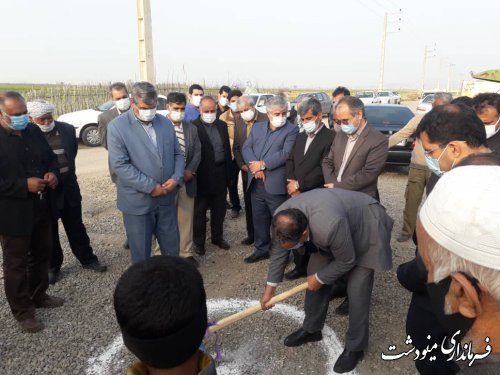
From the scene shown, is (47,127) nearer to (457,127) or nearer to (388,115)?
(457,127)

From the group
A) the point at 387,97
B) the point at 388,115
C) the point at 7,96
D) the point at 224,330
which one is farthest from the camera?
the point at 387,97

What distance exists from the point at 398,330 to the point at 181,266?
8.84 ft

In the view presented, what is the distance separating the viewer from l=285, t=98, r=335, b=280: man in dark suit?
388 centimetres

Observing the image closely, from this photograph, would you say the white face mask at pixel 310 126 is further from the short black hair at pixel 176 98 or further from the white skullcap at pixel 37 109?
the white skullcap at pixel 37 109

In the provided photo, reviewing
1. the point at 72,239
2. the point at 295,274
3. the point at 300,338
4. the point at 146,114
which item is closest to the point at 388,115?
the point at 295,274

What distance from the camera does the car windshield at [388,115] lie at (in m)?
8.73

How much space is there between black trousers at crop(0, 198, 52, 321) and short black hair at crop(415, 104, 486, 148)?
3.05m

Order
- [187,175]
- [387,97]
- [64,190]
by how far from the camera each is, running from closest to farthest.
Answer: [64,190], [187,175], [387,97]

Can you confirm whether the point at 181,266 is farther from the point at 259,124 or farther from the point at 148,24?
the point at 148,24

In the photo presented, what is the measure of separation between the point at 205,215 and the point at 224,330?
1802mm

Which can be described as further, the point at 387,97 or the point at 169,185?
the point at 387,97

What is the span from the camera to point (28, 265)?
128 inches

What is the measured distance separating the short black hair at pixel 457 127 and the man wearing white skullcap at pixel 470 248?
1.50m

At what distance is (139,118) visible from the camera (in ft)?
11.0
